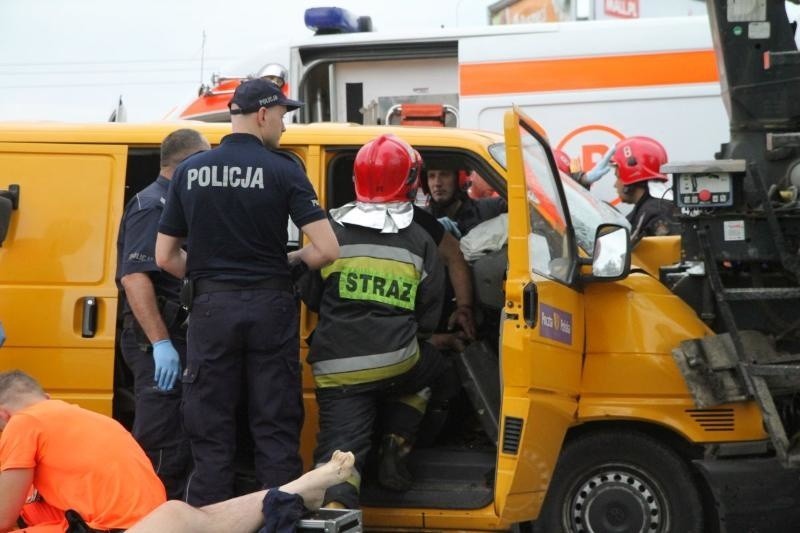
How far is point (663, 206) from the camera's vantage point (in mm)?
7137

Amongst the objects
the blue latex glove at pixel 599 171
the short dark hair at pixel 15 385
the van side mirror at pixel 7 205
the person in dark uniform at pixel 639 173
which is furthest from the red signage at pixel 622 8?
the short dark hair at pixel 15 385

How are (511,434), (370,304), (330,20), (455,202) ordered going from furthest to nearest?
(330,20) < (455,202) < (370,304) < (511,434)

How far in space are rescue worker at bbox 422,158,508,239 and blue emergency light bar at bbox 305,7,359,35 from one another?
2816 mm

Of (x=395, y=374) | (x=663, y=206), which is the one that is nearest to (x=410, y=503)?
(x=395, y=374)

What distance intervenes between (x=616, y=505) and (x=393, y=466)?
0.92 metres

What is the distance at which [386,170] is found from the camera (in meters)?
5.46

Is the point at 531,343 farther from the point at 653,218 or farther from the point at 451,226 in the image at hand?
the point at 653,218

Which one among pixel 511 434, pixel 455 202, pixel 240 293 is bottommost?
pixel 511 434

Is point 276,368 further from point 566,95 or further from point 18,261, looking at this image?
point 566,95

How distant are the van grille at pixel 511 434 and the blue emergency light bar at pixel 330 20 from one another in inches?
187

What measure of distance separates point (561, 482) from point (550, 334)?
28.0 inches

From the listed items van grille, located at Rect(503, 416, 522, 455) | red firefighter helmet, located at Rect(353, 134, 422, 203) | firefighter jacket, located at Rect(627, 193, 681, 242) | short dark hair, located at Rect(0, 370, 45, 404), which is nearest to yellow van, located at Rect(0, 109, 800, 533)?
van grille, located at Rect(503, 416, 522, 455)

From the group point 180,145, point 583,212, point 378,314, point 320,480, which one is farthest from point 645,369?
point 180,145

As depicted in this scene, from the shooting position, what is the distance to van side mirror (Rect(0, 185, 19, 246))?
219 inches
